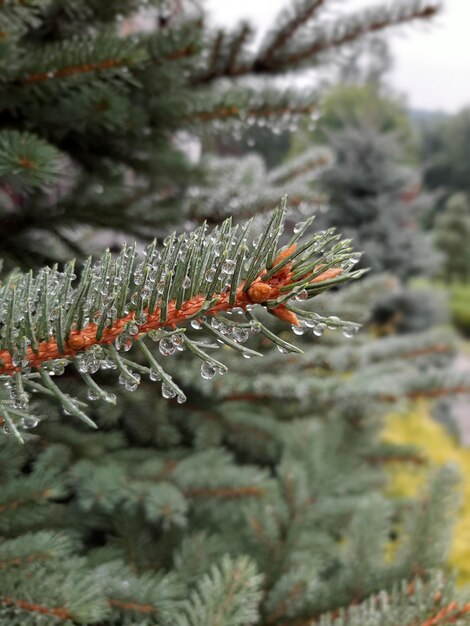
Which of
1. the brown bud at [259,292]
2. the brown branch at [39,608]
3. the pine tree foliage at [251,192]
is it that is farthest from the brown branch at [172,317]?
the pine tree foliage at [251,192]

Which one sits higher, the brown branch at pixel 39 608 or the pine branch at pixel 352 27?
the pine branch at pixel 352 27

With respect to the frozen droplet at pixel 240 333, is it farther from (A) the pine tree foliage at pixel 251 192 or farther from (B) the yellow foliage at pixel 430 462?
(B) the yellow foliage at pixel 430 462

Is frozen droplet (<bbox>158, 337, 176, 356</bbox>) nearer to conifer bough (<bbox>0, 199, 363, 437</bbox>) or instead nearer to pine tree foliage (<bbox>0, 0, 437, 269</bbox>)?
conifer bough (<bbox>0, 199, 363, 437</bbox>)

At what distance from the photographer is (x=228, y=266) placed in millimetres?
281

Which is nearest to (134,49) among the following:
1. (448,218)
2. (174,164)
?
(174,164)

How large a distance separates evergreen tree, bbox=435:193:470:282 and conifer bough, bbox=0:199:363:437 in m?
11.3

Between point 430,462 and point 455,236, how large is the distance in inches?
404

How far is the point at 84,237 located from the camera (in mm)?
1075

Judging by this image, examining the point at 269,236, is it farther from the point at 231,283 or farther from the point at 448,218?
the point at 448,218

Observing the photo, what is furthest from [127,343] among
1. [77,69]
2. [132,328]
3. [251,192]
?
[251,192]

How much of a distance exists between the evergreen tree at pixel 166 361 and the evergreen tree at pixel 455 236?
34.9 ft

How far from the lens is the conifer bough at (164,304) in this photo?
0.27m

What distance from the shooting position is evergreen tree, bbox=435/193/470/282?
35.8 feet

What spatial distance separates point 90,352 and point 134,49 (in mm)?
396
